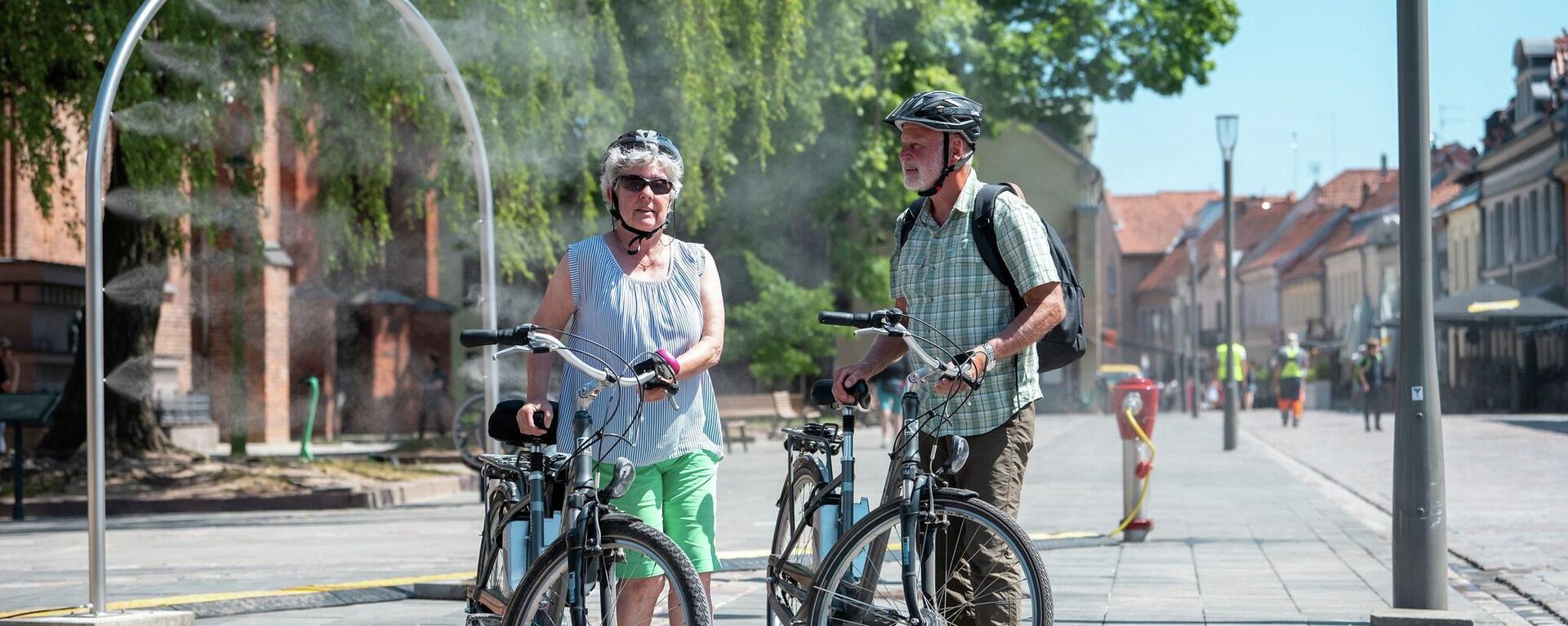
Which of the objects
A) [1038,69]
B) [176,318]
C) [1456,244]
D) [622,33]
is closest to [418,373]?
[176,318]

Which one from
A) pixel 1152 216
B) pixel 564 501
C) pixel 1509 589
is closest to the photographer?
pixel 564 501

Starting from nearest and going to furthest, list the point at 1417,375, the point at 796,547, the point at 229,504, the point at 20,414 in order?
the point at 796,547 < the point at 1417,375 < the point at 20,414 < the point at 229,504

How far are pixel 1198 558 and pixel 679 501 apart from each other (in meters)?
6.32

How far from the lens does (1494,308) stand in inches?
1598

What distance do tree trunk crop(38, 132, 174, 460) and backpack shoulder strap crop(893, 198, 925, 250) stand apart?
46.4 feet

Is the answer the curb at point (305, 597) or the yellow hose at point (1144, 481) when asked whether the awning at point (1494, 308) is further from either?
the curb at point (305, 597)

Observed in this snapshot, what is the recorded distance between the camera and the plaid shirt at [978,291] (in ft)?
Answer: 17.5

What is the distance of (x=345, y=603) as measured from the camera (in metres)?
9.04

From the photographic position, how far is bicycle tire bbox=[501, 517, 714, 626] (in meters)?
4.60

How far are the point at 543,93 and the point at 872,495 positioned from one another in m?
5.21

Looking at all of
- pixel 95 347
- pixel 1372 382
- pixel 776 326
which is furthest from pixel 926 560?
pixel 776 326

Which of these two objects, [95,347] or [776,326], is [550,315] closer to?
[95,347]

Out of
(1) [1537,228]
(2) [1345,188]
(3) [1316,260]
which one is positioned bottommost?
(1) [1537,228]

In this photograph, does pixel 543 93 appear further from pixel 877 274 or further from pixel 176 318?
pixel 877 274
